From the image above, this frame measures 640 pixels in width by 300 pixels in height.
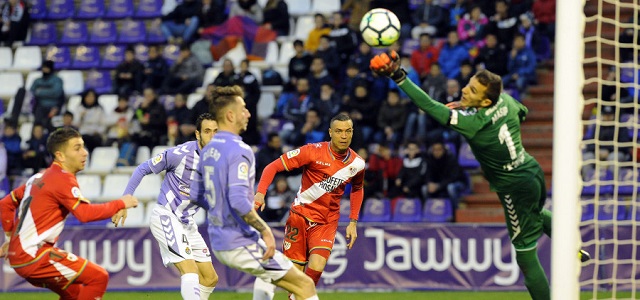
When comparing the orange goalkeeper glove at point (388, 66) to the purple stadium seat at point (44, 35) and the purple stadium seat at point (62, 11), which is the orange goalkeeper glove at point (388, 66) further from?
the purple stadium seat at point (62, 11)

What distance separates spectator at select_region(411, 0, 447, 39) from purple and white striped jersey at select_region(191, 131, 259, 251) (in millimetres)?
11195

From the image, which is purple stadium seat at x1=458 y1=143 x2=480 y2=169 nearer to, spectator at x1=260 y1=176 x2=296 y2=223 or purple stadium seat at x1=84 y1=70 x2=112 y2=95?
spectator at x1=260 y1=176 x2=296 y2=223

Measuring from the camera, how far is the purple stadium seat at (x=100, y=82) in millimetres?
19594

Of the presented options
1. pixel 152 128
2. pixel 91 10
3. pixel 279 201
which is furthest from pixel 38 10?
pixel 279 201

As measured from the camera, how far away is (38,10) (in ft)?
69.4

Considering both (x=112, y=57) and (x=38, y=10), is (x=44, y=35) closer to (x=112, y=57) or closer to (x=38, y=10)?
(x=38, y=10)

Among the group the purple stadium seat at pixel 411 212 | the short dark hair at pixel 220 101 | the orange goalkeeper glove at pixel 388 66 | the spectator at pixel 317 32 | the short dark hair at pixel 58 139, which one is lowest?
the purple stadium seat at pixel 411 212

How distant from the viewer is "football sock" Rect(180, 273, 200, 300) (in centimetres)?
889

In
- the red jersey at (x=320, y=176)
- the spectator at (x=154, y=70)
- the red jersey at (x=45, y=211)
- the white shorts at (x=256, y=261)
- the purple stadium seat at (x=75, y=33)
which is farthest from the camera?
the purple stadium seat at (x=75, y=33)

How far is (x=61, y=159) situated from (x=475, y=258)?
759cm

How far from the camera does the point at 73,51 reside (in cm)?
2052

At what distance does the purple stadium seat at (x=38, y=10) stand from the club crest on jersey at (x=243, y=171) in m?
15.1

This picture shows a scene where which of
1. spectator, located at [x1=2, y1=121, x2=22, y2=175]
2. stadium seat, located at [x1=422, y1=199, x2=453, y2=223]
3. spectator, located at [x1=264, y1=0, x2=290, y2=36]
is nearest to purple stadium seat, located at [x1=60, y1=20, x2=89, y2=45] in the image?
spectator, located at [x1=2, y1=121, x2=22, y2=175]

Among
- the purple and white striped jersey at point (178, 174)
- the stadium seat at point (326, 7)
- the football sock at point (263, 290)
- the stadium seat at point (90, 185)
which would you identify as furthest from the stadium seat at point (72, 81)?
the football sock at point (263, 290)
